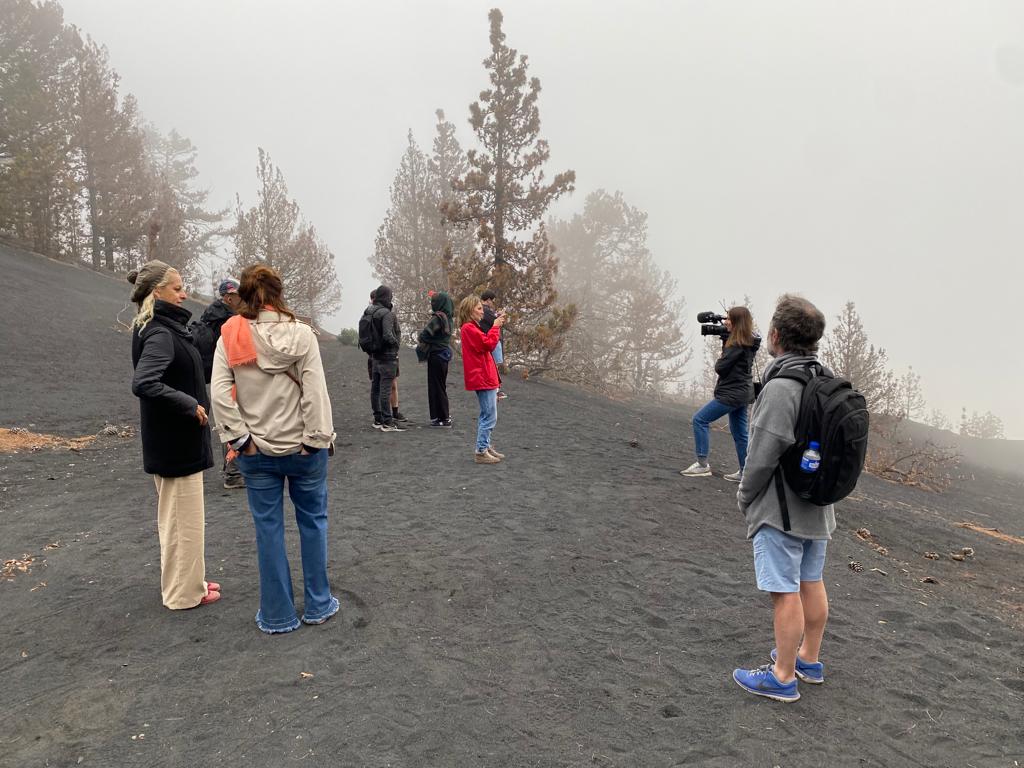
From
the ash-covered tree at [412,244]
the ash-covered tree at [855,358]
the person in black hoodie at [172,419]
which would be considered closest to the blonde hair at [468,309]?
the person in black hoodie at [172,419]

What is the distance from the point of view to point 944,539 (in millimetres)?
7676

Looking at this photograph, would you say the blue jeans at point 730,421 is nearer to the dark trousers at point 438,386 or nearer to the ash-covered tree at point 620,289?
the dark trousers at point 438,386

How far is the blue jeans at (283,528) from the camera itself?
3479 millimetres

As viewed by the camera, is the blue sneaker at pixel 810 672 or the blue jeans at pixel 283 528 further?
the blue jeans at pixel 283 528

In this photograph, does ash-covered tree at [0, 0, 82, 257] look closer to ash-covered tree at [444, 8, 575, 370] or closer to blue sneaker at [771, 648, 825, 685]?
ash-covered tree at [444, 8, 575, 370]

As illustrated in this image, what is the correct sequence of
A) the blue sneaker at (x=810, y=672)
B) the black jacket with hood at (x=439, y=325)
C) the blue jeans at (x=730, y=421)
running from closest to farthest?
the blue sneaker at (x=810, y=672)
the blue jeans at (x=730, y=421)
the black jacket with hood at (x=439, y=325)

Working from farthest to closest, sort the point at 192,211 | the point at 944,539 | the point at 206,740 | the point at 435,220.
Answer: the point at 192,211 < the point at 435,220 < the point at 944,539 < the point at 206,740

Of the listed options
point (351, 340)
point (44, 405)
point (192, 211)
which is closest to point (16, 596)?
point (44, 405)

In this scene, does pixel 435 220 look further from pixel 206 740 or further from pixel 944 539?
pixel 206 740

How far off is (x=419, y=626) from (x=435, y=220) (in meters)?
26.2

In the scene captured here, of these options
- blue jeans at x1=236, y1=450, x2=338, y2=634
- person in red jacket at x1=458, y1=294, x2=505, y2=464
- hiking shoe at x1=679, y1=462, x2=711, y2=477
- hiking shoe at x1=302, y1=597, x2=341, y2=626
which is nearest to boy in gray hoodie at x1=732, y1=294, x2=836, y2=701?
blue jeans at x1=236, y1=450, x2=338, y2=634

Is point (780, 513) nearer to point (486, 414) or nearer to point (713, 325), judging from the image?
point (713, 325)

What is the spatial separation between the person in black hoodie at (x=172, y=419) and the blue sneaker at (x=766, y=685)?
3458 mm

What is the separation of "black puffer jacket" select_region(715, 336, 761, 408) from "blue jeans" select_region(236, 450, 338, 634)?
4.65 m
